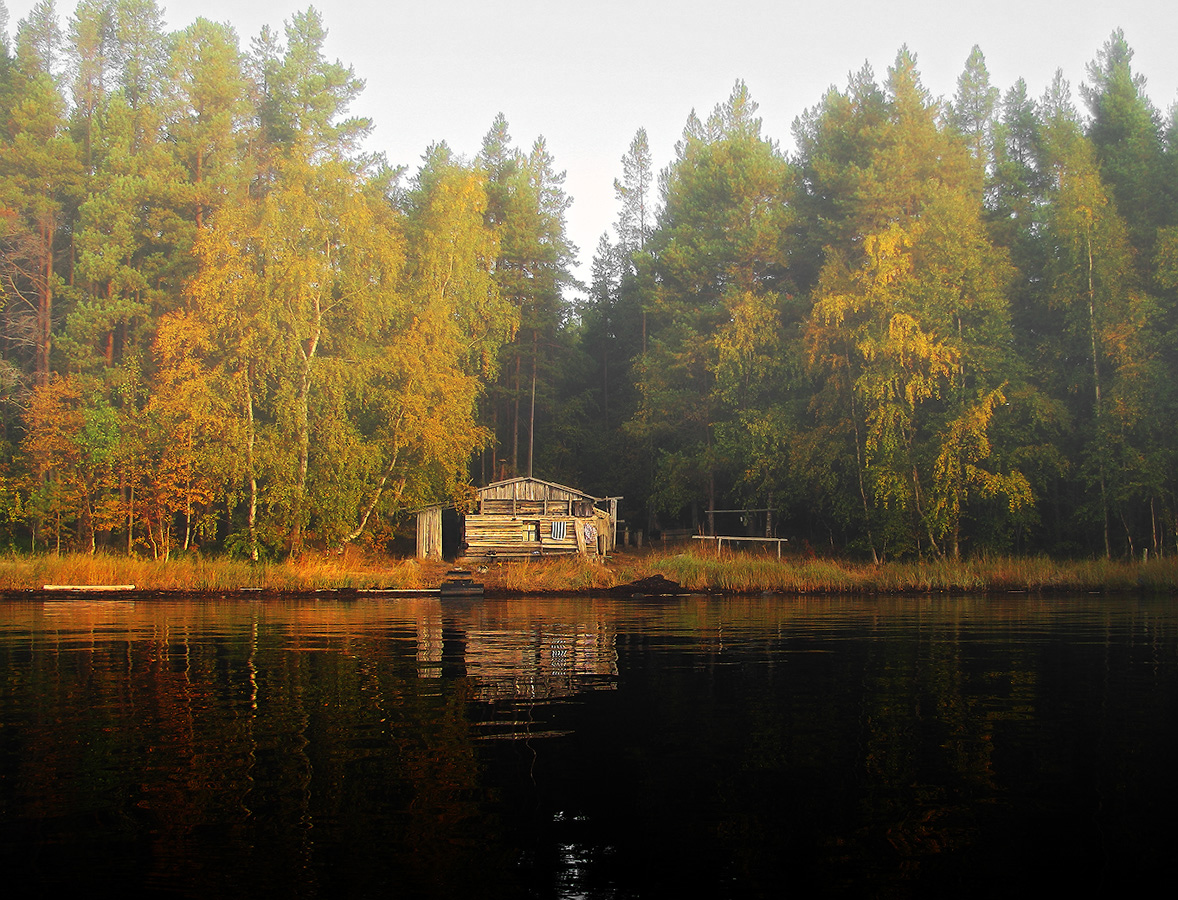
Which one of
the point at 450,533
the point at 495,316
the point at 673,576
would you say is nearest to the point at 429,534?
the point at 450,533

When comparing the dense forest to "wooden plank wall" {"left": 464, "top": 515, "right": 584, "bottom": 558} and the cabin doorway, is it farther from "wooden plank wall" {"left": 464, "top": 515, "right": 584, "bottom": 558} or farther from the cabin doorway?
the cabin doorway

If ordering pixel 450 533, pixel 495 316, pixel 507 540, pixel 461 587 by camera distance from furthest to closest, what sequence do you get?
1. pixel 450 533
2. pixel 495 316
3. pixel 507 540
4. pixel 461 587

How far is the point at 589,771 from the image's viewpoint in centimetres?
686

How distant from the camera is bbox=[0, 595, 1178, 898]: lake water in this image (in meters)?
4.93

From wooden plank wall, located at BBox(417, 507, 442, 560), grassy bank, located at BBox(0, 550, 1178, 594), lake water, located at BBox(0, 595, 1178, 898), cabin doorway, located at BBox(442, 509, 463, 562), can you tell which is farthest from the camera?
cabin doorway, located at BBox(442, 509, 463, 562)

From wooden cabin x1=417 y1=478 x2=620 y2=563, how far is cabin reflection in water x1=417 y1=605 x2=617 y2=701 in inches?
882

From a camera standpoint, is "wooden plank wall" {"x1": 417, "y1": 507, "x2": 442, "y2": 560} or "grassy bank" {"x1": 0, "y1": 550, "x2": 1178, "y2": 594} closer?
"grassy bank" {"x1": 0, "y1": 550, "x2": 1178, "y2": 594}

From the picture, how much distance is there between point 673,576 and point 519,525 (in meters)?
12.3

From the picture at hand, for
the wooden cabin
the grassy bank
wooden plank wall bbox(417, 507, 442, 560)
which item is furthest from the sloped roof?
the grassy bank

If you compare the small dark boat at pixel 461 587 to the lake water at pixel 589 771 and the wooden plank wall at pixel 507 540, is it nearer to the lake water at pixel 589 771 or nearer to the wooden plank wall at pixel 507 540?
the wooden plank wall at pixel 507 540

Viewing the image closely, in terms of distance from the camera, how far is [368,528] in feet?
133

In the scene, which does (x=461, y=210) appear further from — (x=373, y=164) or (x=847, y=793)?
(x=847, y=793)

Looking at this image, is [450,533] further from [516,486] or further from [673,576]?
[673,576]

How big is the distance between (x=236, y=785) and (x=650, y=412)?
45527 mm
